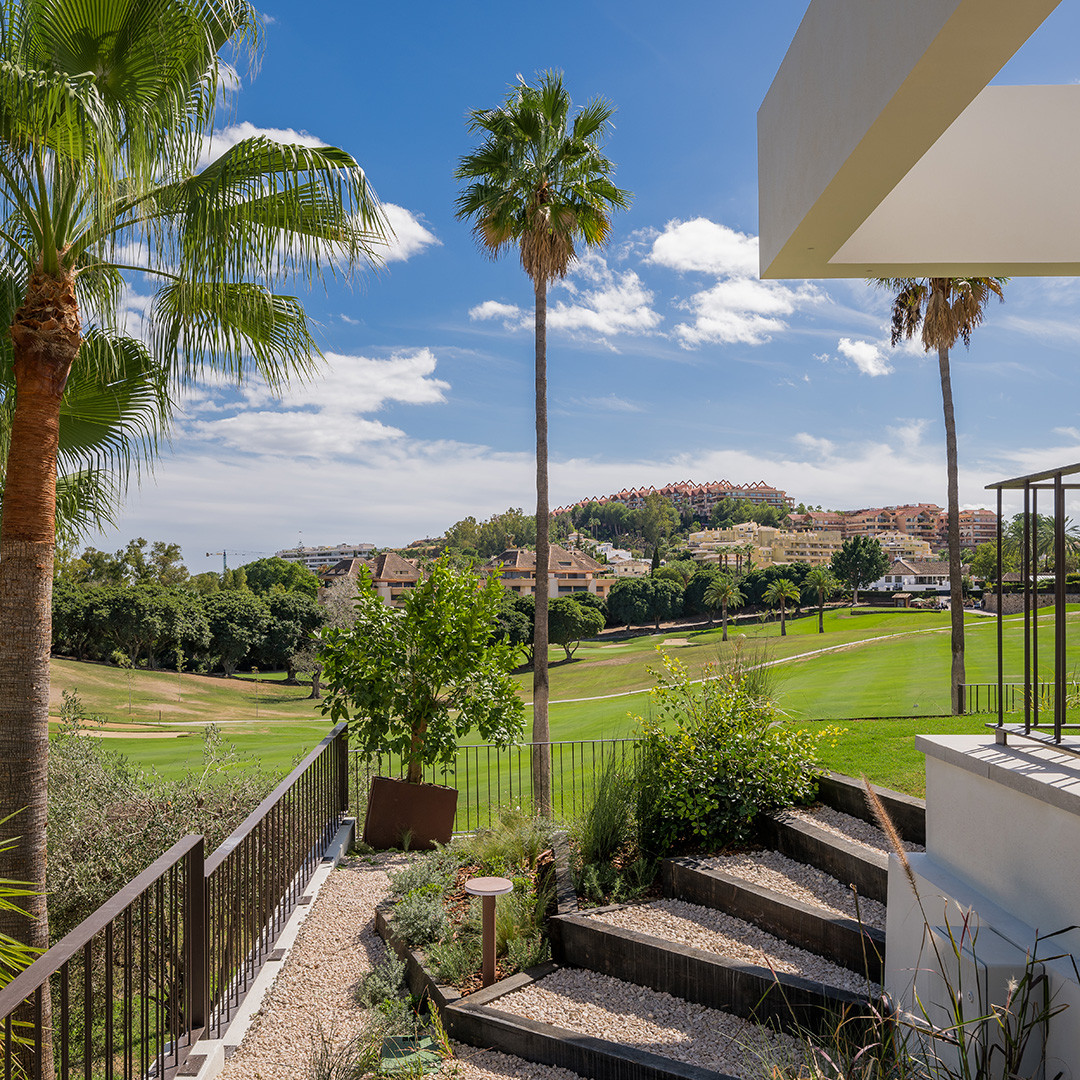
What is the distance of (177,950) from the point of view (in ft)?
12.1

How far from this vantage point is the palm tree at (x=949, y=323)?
49.9 feet

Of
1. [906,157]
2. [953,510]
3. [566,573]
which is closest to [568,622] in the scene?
A: [953,510]

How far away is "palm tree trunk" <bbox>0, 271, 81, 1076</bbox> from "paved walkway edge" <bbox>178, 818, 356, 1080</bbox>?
1319 millimetres

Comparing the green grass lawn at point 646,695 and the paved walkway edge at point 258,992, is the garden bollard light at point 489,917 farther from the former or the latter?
the green grass lawn at point 646,695

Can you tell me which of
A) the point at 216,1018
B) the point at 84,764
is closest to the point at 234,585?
the point at 84,764

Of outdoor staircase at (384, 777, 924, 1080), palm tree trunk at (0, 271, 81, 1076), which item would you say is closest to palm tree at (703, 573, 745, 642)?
outdoor staircase at (384, 777, 924, 1080)

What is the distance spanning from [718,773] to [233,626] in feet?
145

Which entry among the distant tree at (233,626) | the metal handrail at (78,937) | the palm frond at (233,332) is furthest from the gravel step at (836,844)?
the distant tree at (233,626)

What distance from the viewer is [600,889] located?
475 cm

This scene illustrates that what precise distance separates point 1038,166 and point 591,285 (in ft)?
318

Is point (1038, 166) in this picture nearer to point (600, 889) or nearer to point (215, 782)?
point (600, 889)

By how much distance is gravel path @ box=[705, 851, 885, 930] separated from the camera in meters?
4.08

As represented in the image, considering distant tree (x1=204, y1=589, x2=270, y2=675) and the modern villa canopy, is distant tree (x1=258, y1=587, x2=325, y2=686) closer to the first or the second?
distant tree (x1=204, y1=589, x2=270, y2=675)

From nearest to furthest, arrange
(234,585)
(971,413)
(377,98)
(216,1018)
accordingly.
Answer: (216,1018), (377,98), (971,413), (234,585)
